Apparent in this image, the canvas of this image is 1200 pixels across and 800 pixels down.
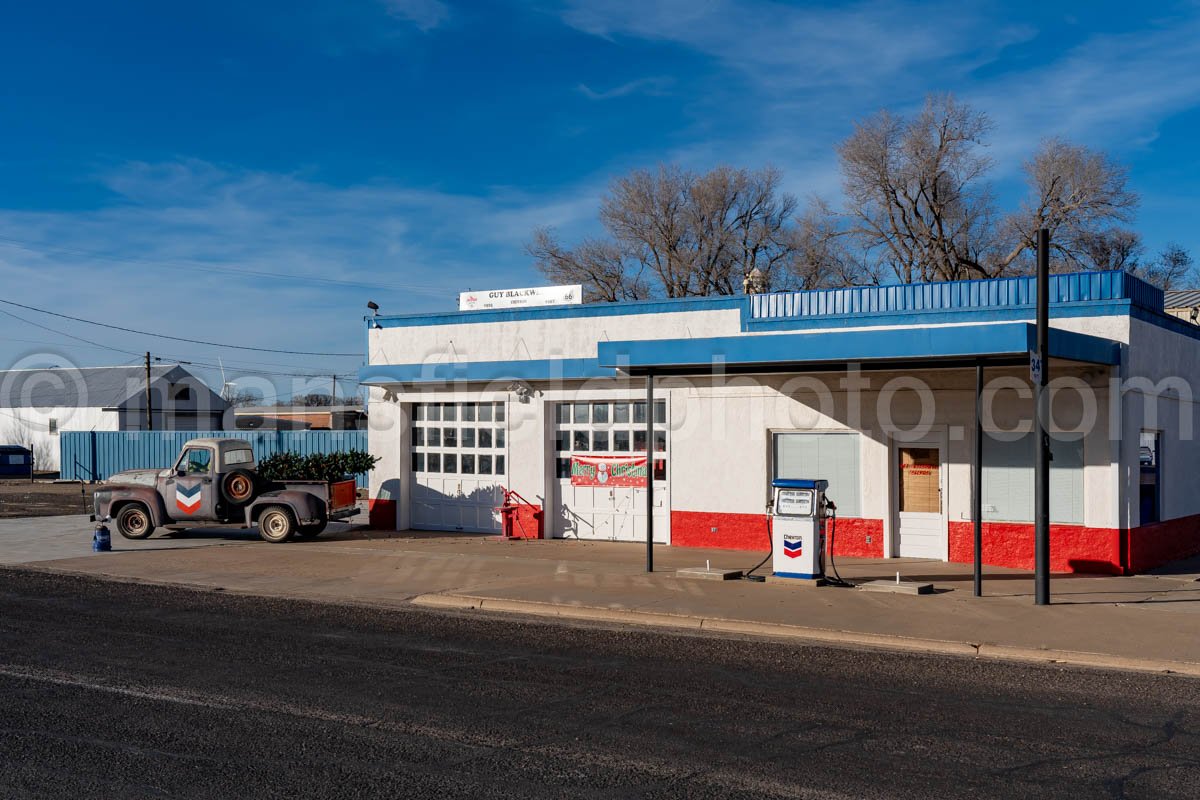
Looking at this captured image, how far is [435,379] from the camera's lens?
20.1 metres

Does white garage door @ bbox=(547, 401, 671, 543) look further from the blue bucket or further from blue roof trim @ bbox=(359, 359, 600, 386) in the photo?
the blue bucket

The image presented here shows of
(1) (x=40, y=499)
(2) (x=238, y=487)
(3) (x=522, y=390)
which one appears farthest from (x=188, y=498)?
(1) (x=40, y=499)

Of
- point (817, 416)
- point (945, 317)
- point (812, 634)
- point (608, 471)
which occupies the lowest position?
point (812, 634)

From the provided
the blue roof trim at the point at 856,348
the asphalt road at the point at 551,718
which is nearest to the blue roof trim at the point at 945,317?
the blue roof trim at the point at 856,348

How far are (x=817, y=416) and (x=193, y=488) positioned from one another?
38.4 feet

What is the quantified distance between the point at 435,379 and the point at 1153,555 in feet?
41.3

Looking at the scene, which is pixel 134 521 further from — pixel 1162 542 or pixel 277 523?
pixel 1162 542

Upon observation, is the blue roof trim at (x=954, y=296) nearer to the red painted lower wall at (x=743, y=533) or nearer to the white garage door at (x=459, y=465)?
the red painted lower wall at (x=743, y=533)

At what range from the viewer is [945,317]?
1584 centimetres

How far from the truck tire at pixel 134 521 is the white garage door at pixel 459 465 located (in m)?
5.12

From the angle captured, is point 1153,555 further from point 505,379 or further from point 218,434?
point 218,434

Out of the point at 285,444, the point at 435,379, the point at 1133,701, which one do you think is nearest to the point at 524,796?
the point at 1133,701

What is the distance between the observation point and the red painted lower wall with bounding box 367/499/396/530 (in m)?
21.2

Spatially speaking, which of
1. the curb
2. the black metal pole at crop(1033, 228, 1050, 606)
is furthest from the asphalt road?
the black metal pole at crop(1033, 228, 1050, 606)
